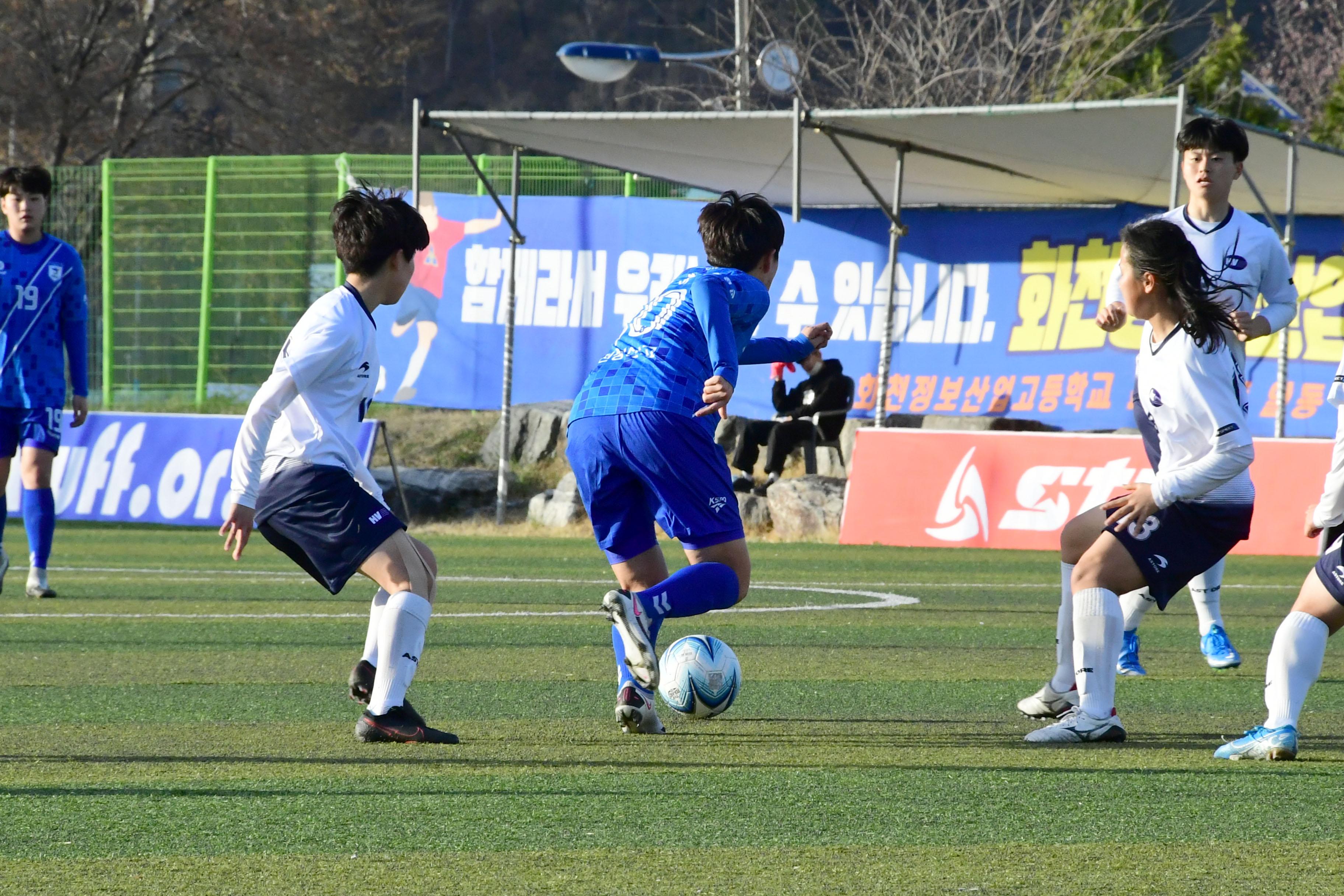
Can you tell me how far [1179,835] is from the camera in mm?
3883

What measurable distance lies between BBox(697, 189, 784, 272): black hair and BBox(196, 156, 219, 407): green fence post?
1698 centimetres

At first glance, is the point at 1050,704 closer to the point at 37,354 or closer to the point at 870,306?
the point at 37,354

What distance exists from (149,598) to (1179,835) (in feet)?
23.7

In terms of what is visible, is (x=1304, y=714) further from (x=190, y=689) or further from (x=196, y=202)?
(x=196, y=202)

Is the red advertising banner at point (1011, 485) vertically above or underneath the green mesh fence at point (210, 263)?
underneath

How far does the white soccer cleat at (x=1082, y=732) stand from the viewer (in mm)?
5133

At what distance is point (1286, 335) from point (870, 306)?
462 centimetres

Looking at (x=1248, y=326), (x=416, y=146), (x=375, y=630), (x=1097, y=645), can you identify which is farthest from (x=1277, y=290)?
(x=416, y=146)

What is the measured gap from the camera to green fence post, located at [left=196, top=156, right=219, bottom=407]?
2145 centimetres

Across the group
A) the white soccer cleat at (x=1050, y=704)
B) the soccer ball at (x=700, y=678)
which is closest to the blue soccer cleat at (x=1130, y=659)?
the white soccer cleat at (x=1050, y=704)

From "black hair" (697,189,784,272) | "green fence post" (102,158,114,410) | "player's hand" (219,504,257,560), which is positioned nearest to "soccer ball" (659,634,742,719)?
"black hair" (697,189,784,272)

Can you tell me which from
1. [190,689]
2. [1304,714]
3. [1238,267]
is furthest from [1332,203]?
[190,689]

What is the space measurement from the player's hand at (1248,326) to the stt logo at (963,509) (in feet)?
23.8

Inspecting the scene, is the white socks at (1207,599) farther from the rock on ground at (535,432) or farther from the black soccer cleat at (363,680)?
the rock on ground at (535,432)
